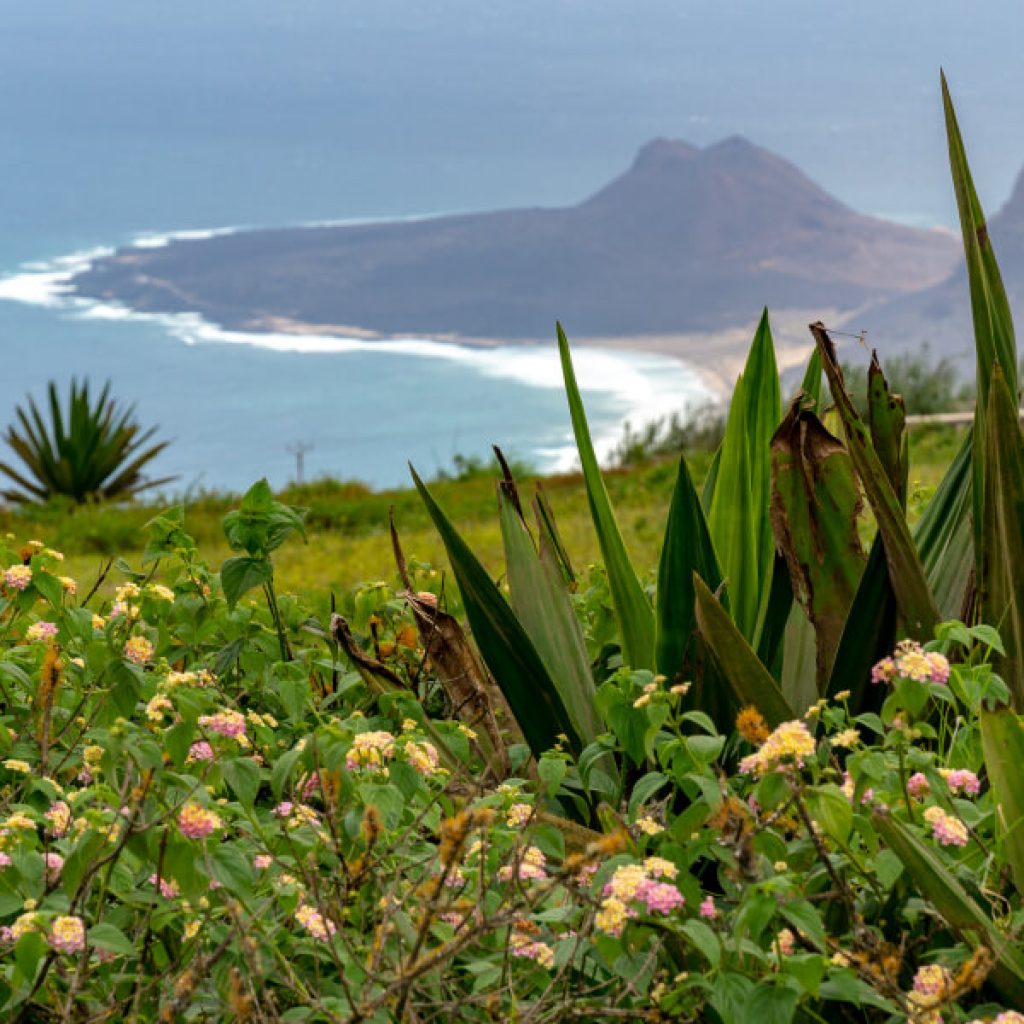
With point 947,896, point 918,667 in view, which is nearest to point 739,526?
point 918,667

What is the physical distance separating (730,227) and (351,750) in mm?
92054

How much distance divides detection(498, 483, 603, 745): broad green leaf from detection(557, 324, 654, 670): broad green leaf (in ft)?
0.29

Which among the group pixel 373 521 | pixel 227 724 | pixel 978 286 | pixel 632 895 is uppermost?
pixel 978 286

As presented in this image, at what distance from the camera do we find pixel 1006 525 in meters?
2.28

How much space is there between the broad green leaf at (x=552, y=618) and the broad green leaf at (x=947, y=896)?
1004mm

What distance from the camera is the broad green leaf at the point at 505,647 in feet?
7.70

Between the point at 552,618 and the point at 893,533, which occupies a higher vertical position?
the point at 893,533

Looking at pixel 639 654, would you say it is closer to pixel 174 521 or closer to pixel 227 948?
pixel 174 521

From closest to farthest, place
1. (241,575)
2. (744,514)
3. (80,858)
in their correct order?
(80,858), (241,575), (744,514)

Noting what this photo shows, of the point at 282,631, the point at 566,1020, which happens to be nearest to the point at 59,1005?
the point at 566,1020

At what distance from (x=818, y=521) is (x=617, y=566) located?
357mm

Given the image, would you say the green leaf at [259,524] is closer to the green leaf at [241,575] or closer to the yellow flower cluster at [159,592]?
the green leaf at [241,575]

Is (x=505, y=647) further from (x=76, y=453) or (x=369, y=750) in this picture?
(x=76, y=453)

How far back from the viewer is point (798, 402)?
2254mm
